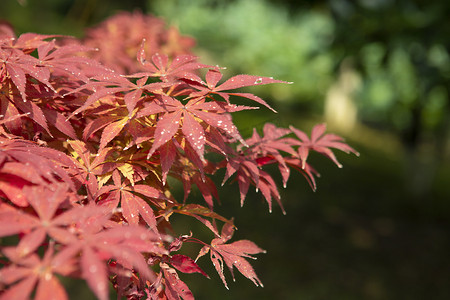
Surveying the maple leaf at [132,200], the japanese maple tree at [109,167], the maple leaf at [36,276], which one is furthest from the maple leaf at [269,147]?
the maple leaf at [36,276]

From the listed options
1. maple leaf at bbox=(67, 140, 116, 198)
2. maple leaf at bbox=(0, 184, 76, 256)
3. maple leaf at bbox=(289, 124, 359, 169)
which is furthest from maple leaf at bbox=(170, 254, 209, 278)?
maple leaf at bbox=(289, 124, 359, 169)

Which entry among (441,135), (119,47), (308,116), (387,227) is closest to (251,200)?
(387,227)

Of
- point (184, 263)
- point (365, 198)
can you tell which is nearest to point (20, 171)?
point (184, 263)

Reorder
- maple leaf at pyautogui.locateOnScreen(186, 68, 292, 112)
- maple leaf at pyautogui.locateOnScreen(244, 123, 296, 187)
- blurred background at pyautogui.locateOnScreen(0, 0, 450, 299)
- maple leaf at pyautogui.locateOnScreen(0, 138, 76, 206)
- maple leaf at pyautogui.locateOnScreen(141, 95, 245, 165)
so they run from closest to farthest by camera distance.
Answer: maple leaf at pyautogui.locateOnScreen(0, 138, 76, 206), maple leaf at pyautogui.locateOnScreen(141, 95, 245, 165), maple leaf at pyautogui.locateOnScreen(186, 68, 292, 112), maple leaf at pyautogui.locateOnScreen(244, 123, 296, 187), blurred background at pyautogui.locateOnScreen(0, 0, 450, 299)

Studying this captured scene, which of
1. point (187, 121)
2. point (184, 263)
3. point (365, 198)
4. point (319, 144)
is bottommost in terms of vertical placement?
point (365, 198)

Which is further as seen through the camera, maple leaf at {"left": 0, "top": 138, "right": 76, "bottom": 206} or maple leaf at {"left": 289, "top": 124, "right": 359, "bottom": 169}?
maple leaf at {"left": 289, "top": 124, "right": 359, "bottom": 169}

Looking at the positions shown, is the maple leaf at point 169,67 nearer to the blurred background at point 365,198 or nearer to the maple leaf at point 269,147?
the maple leaf at point 269,147

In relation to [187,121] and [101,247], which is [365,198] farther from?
[101,247]

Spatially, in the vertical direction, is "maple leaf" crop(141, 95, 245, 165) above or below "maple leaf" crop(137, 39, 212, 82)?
below

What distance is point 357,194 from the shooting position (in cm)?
623

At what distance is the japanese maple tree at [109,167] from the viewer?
2.19ft

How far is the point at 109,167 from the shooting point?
3.34 ft

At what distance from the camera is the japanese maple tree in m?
0.67

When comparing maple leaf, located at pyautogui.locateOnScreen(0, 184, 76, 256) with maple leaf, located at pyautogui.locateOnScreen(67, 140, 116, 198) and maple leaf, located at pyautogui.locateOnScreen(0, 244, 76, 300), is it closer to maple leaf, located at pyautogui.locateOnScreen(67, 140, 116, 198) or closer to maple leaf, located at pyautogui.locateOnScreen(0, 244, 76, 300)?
maple leaf, located at pyautogui.locateOnScreen(0, 244, 76, 300)
